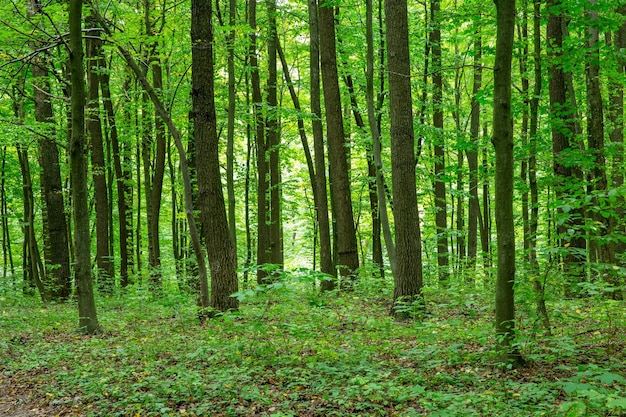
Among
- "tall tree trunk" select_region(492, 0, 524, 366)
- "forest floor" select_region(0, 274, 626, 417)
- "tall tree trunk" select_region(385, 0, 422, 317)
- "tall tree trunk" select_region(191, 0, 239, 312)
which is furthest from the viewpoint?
"tall tree trunk" select_region(191, 0, 239, 312)

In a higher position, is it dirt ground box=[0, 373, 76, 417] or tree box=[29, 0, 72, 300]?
tree box=[29, 0, 72, 300]

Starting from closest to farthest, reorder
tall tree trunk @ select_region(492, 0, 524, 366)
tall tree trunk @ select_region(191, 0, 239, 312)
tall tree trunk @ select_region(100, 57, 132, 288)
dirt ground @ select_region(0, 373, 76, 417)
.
→ tall tree trunk @ select_region(492, 0, 524, 366)
dirt ground @ select_region(0, 373, 76, 417)
tall tree trunk @ select_region(191, 0, 239, 312)
tall tree trunk @ select_region(100, 57, 132, 288)

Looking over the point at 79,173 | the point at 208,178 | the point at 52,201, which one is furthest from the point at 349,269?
the point at 52,201

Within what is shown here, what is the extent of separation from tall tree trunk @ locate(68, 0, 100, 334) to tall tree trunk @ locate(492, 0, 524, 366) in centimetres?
A: 671

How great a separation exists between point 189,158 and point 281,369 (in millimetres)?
10032

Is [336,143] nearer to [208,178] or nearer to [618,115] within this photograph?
[208,178]

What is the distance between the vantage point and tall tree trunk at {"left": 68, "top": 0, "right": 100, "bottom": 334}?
8.27m

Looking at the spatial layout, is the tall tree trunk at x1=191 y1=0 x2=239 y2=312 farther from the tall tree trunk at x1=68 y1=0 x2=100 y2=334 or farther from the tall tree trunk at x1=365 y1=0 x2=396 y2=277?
the tall tree trunk at x1=365 y1=0 x2=396 y2=277

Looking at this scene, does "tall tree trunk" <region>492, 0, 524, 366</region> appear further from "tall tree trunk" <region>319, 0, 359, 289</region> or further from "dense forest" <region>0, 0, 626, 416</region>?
"tall tree trunk" <region>319, 0, 359, 289</region>

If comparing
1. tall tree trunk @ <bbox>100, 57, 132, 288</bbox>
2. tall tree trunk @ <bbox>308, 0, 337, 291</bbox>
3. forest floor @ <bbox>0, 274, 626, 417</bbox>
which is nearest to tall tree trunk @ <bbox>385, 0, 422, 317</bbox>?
forest floor @ <bbox>0, 274, 626, 417</bbox>

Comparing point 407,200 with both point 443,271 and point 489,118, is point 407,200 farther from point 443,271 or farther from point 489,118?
point 489,118

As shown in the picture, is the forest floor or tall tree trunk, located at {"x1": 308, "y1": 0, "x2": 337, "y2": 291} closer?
the forest floor

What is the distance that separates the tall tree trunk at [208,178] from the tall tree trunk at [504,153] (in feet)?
17.4

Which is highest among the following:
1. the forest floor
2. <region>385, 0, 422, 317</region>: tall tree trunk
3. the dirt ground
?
<region>385, 0, 422, 317</region>: tall tree trunk
